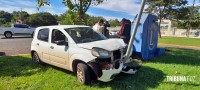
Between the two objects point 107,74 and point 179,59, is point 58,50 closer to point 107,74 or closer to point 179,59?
point 107,74

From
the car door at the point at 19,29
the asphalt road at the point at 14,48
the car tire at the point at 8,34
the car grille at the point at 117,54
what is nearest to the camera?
the car grille at the point at 117,54

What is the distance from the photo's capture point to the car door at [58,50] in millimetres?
6777

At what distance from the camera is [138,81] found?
21.1ft

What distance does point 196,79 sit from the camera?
21.9 feet

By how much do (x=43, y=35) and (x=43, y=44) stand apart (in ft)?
1.38

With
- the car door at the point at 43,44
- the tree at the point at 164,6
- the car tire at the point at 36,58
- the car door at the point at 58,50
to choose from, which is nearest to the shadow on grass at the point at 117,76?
the car tire at the point at 36,58

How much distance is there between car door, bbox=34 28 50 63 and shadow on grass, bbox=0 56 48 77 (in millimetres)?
441

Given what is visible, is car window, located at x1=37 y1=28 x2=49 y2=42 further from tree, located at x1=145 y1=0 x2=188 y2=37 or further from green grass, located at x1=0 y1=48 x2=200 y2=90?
tree, located at x1=145 y1=0 x2=188 y2=37

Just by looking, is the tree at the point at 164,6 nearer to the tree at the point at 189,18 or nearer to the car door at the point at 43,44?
the tree at the point at 189,18

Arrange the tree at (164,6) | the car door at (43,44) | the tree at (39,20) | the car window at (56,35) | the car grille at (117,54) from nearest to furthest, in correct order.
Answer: the car grille at (117,54) → the car window at (56,35) → the car door at (43,44) → the tree at (164,6) → the tree at (39,20)

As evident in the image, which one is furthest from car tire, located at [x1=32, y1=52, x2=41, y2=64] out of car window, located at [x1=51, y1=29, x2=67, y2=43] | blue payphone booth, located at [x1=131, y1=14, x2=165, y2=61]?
blue payphone booth, located at [x1=131, y1=14, x2=165, y2=61]

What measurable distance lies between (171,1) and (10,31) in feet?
92.6

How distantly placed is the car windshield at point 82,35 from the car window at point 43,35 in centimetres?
102

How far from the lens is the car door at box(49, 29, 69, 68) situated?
6.78 meters
